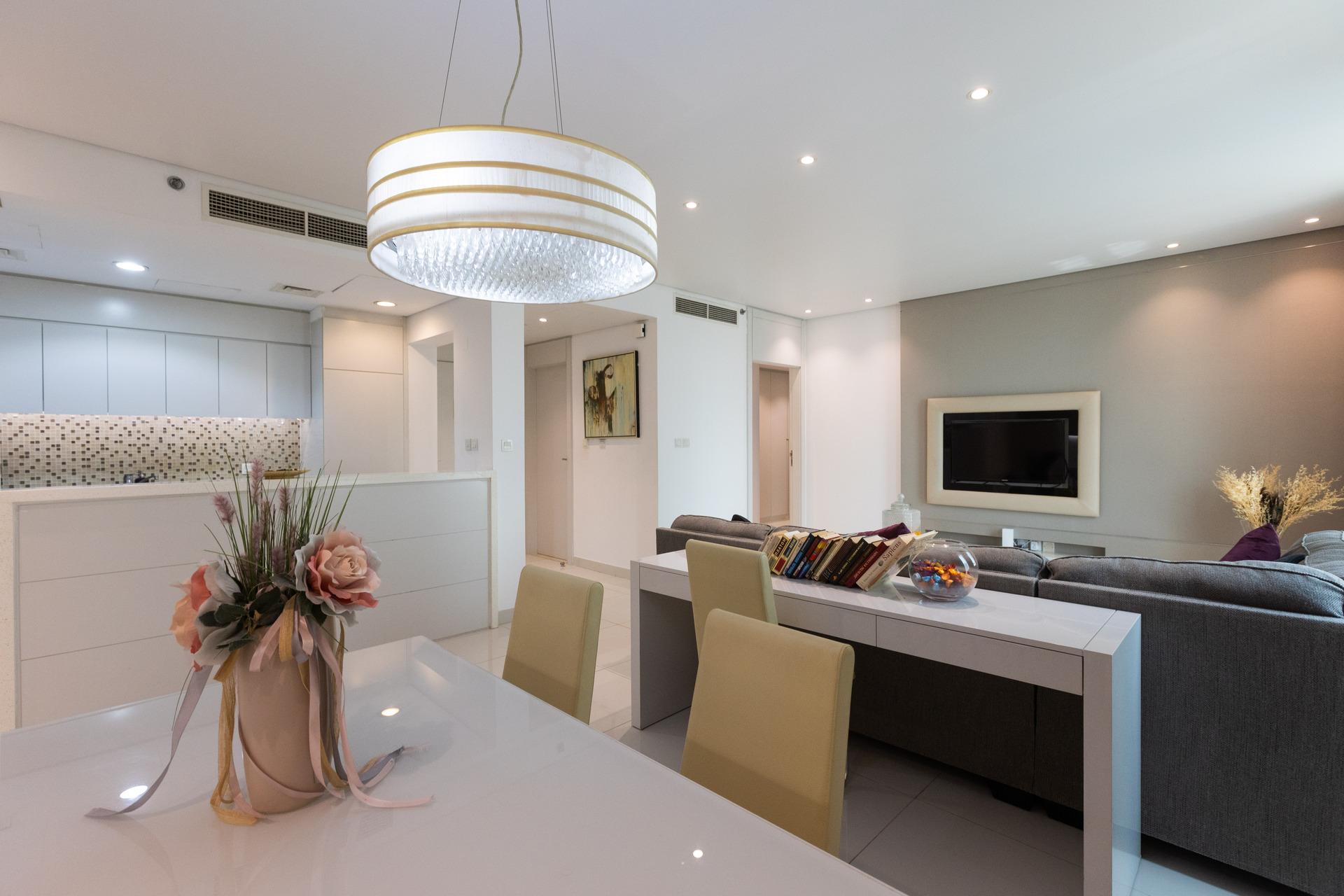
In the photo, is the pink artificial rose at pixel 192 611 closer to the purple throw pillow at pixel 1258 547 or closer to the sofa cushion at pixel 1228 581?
the sofa cushion at pixel 1228 581

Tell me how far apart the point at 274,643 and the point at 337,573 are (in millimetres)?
127

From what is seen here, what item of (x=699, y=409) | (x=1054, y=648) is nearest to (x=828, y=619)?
(x=1054, y=648)

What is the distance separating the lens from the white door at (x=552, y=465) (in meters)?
6.50

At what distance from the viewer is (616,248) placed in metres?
1.28

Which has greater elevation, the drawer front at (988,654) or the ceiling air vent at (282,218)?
the ceiling air vent at (282,218)

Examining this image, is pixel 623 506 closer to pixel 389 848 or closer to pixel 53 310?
pixel 53 310

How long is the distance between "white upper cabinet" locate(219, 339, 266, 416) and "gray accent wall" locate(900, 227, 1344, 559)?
20.2ft

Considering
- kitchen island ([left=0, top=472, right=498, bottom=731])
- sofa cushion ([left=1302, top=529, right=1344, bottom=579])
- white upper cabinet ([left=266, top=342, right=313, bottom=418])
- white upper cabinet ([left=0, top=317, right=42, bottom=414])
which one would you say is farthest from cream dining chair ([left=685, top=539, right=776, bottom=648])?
white upper cabinet ([left=0, top=317, right=42, bottom=414])

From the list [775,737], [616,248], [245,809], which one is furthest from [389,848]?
[616,248]

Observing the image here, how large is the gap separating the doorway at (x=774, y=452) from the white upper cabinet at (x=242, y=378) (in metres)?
5.19

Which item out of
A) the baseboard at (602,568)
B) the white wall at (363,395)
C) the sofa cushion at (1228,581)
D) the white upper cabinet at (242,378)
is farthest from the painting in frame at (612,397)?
the sofa cushion at (1228,581)

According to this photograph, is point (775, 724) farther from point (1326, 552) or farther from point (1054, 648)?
point (1326, 552)

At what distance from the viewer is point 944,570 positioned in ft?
6.52

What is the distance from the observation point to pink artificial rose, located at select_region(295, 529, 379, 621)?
3.05 feet
